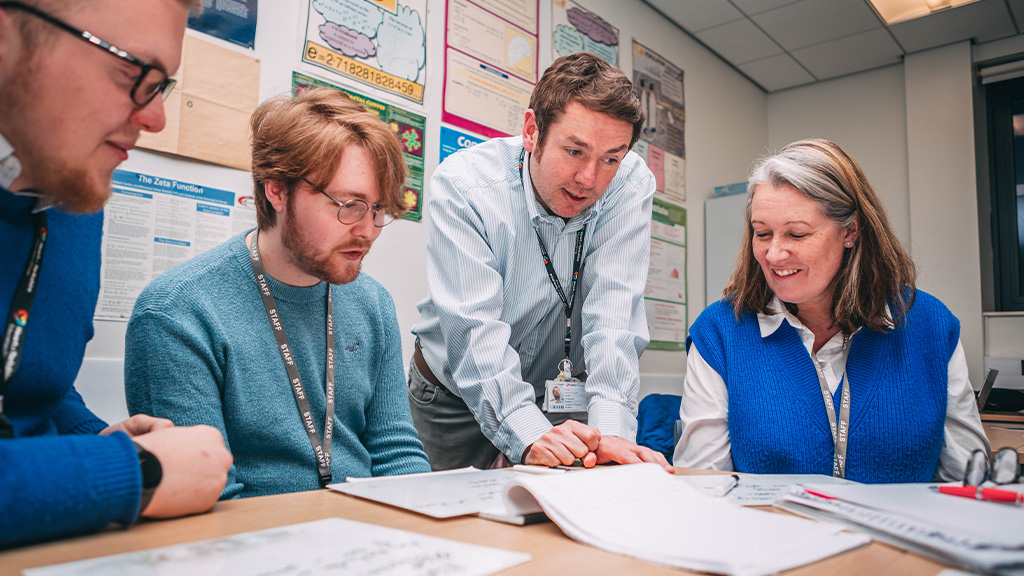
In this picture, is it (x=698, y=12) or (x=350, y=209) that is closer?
(x=350, y=209)

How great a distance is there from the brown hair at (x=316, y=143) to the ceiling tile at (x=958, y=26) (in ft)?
11.9

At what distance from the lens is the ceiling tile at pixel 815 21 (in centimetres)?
347

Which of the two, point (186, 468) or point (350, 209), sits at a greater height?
point (350, 209)

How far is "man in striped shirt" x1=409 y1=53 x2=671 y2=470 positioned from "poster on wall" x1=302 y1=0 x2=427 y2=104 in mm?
645

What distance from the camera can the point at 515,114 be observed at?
107 inches

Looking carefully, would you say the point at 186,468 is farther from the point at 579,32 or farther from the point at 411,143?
the point at 579,32

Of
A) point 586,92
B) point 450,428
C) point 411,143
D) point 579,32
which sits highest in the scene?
point 579,32

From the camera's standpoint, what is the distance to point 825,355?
1464mm

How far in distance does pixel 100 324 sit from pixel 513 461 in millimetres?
1044

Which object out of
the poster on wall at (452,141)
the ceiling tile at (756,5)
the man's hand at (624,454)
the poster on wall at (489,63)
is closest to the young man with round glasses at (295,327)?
the man's hand at (624,454)

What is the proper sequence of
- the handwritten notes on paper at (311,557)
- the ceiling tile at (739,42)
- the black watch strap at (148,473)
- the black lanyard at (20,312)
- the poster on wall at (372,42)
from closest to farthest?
the handwritten notes on paper at (311,557)
the black watch strap at (148,473)
the black lanyard at (20,312)
the poster on wall at (372,42)
the ceiling tile at (739,42)

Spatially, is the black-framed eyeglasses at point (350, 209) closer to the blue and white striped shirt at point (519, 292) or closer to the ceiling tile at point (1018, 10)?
the blue and white striped shirt at point (519, 292)

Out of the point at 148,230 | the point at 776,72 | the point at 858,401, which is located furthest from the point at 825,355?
the point at 776,72

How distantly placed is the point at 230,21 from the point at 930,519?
1902mm
